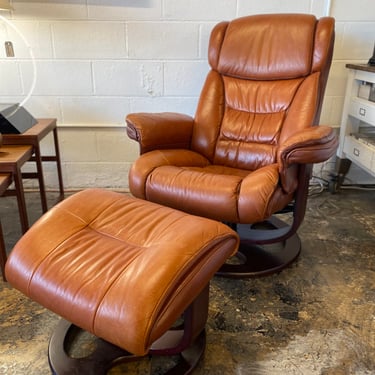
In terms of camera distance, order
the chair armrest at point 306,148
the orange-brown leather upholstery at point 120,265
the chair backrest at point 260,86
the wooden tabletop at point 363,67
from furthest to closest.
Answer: the wooden tabletop at point 363,67 < the chair backrest at point 260,86 < the chair armrest at point 306,148 < the orange-brown leather upholstery at point 120,265

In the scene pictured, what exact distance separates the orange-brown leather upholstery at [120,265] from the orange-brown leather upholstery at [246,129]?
0.30 meters

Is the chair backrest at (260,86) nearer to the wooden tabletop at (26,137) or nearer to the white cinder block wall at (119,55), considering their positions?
the white cinder block wall at (119,55)

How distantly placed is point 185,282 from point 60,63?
1793mm

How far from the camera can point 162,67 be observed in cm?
230

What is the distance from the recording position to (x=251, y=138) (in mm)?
1912

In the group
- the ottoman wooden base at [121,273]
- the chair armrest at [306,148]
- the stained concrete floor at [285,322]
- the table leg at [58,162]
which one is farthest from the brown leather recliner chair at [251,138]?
the table leg at [58,162]

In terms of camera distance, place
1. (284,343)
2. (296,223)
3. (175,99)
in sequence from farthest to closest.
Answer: (175,99), (296,223), (284,343)

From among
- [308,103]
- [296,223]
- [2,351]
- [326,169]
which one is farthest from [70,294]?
[326,169]

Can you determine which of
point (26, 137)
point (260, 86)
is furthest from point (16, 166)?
point (260, 86)

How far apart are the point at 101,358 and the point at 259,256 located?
33.6 inches

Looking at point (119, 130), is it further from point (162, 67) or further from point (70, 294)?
point (70, 294)

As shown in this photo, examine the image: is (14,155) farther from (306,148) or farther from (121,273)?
(306,148)

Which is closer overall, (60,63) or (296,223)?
(296,223)

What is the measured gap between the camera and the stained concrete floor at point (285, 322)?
1.21m
